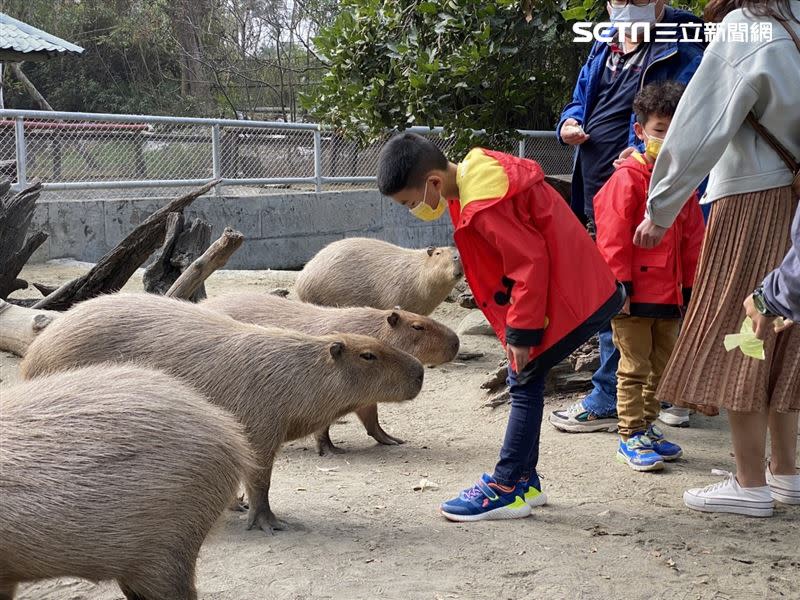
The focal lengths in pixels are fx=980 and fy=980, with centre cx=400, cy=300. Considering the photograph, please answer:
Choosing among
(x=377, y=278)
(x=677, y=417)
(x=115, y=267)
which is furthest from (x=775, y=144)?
(x=115, y=267)

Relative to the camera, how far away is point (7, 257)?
21.0ft

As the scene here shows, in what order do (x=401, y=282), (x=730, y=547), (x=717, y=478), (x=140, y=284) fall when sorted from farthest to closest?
(x=140, y=284) < (x=401, y=282) < (x=717, y=478) < (x=730, y=547)

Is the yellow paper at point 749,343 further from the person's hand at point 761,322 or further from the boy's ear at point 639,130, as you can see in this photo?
the boy's ear at point 639,130

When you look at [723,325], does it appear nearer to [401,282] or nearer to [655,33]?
[655,33]

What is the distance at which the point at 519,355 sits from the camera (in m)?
3.30

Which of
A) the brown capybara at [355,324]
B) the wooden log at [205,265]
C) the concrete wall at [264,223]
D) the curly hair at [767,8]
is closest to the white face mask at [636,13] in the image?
the curly hair at [767,8]

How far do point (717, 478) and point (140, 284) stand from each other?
208 inches

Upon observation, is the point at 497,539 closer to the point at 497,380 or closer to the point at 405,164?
the point at 405,164

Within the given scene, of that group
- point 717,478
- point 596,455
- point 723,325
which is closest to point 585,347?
point 596,455

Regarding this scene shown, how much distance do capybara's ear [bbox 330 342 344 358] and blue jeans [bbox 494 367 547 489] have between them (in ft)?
2.48

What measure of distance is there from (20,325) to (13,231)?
3.38 feet

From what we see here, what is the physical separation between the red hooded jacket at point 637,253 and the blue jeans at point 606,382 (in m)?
0.54

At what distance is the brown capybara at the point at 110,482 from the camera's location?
2406 millimetres

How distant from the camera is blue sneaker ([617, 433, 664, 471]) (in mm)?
3986
